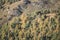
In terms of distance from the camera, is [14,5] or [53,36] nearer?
[53,36]

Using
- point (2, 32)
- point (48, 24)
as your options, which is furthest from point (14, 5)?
point (48, 24)

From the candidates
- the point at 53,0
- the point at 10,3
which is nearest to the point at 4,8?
the point at 10,3

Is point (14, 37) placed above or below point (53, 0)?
below

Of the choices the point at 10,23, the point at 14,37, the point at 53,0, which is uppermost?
the point at 53,0

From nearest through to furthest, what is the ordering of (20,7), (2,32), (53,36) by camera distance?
(53,36) → (2,32) → (20,7)

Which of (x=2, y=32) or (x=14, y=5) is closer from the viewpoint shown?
(x=2, y=32)

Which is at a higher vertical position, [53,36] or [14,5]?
[14,5]

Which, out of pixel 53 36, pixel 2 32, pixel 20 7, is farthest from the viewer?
pixel 20 7

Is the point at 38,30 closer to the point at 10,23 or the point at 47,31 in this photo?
the point at 47,31

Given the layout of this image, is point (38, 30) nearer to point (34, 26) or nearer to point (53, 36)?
point (34, 26)
